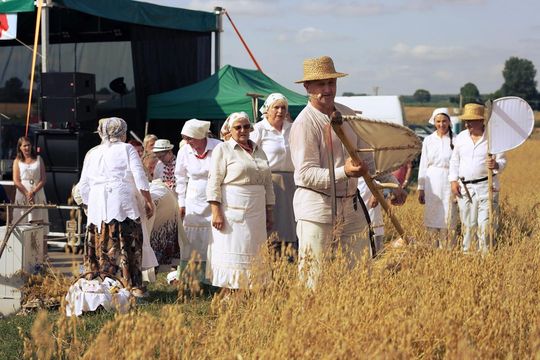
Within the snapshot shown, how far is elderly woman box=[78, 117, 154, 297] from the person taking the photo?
277 inches

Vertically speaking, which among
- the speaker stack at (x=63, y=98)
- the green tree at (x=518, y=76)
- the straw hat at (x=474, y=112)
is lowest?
the straw hat at (x=474, y=112)

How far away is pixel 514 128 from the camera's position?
290 inches

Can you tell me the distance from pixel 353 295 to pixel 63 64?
33.6 feet

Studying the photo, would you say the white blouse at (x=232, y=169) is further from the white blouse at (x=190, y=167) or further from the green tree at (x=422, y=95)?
the green tree at (x=422, y=95)

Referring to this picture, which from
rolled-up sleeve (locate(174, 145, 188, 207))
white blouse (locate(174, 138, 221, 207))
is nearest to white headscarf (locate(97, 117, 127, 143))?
white blouse (locate(174, 138, 221, 207))

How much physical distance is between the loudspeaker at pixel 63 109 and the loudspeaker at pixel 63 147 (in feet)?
0.50

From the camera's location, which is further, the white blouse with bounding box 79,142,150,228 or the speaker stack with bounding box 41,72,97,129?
the speaker stack with bounding box 41,72,97,129

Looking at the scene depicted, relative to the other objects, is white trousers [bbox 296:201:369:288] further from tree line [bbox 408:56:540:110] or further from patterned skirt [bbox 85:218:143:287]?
tree line [bbox 408:56:540:110]

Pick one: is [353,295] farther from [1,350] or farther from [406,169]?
[406,169]

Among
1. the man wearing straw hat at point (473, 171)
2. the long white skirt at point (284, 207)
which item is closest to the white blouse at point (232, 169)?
the long white skirt at point (284, 207)

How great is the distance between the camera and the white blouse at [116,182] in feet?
23.0

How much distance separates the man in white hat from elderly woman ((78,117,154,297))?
220 centimetres

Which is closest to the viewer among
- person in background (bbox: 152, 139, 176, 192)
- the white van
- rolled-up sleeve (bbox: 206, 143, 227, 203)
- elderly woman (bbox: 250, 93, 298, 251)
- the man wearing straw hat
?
rolled-up sleeve (bbox: 206, 143, 227, 203)

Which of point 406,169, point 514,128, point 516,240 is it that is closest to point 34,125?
point 406,169
